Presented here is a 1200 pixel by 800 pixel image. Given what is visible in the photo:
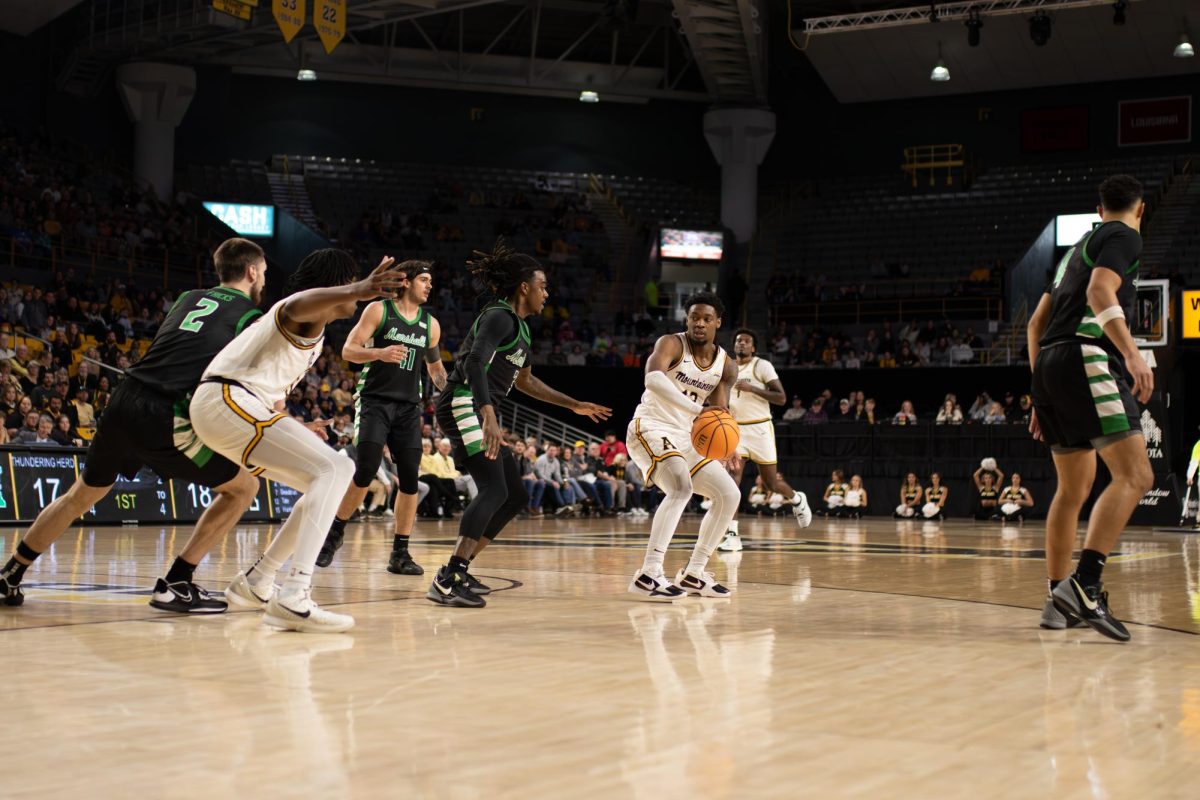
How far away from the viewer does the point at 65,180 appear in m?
29.1

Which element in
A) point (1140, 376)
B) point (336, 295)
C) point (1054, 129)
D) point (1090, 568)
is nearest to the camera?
point (336, 295)

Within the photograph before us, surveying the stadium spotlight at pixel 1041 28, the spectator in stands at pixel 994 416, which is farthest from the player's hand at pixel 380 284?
the stadium spotlight at pixel 1041 28

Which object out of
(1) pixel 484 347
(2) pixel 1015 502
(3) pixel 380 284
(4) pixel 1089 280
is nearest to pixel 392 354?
(1) pixel 484 347

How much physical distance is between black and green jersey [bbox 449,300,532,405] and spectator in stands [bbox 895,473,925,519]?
16648 mm

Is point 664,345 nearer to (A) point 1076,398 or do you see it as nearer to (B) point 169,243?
(A) point 1076,398

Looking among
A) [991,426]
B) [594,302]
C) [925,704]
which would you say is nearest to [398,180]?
[594,302]

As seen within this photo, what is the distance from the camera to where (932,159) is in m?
38.0

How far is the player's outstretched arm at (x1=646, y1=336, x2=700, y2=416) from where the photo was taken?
7387 mm

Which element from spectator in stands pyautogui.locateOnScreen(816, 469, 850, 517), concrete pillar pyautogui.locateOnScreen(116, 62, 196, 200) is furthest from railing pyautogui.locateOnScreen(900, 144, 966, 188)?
concrete pillar pyautogui.locateOnScreen(116, 62, 196, 200)

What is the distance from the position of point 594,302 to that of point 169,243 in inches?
439

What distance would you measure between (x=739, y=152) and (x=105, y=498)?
25546 mm

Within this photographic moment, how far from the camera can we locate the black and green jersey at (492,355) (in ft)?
22.9

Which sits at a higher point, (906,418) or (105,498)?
(906,418)

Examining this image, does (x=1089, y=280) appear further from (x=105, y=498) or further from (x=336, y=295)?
(x=105, y=498)
